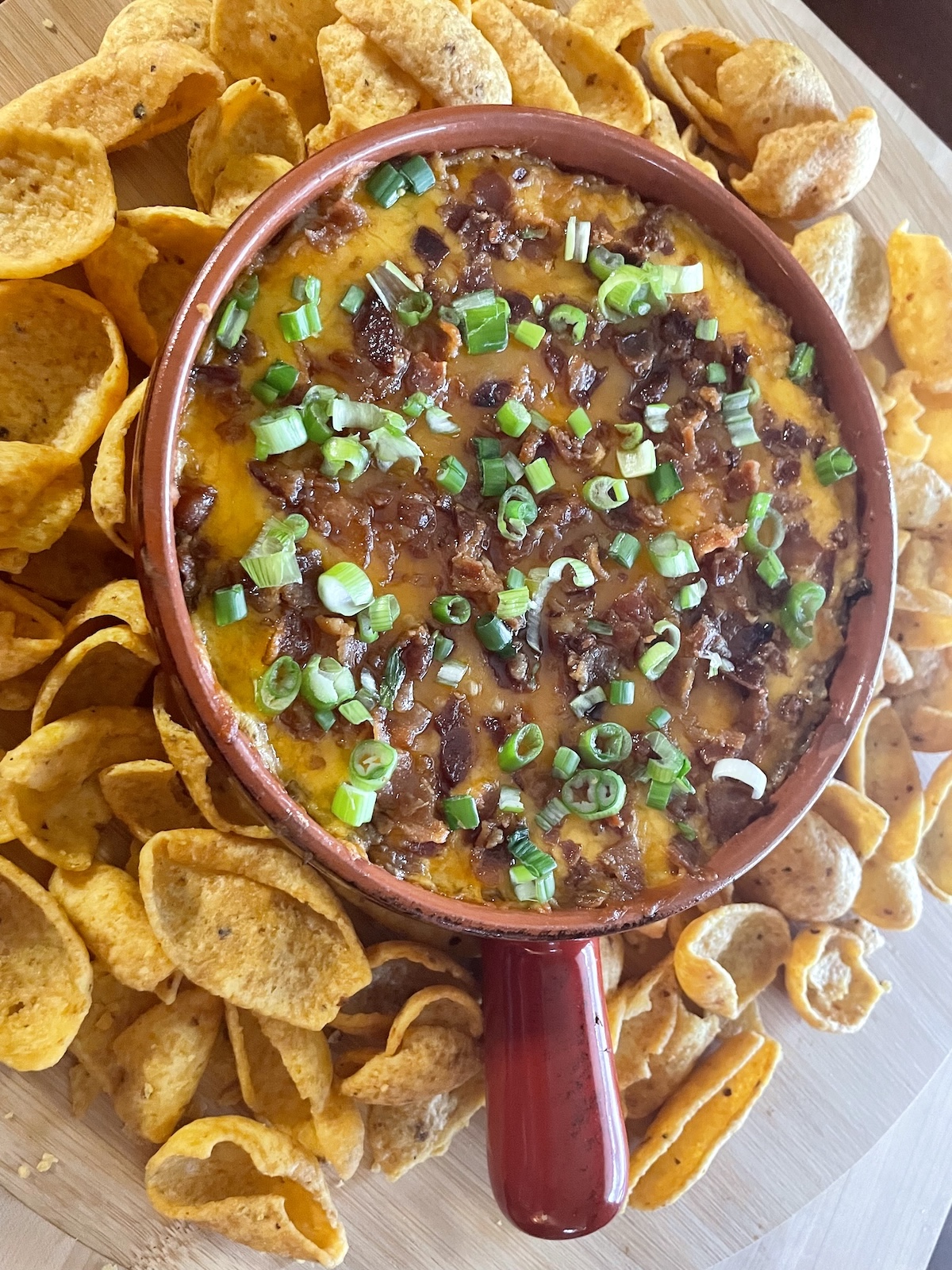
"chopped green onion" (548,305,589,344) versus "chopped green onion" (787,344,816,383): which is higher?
"chopped green onion" (787,344,816,383)

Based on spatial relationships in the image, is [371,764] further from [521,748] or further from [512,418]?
Answer: [512,418]

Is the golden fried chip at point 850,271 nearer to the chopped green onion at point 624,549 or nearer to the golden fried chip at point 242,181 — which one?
the chopped green onion at point 624,549

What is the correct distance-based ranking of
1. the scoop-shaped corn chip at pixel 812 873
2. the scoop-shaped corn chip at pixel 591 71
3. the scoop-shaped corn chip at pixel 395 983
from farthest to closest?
the scoop-shaped corn chip at pixel 812 873, the scoop-shaped corn chip at pixel 591 71, the scoop-shaped corn chip at pixel 395 983

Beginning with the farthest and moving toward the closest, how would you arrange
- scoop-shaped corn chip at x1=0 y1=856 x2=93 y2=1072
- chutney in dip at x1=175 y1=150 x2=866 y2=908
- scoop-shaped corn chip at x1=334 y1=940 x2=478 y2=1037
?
1. scoop-shaped corn chip at x1=334 y1=940 x2=478 y2=1037
2. scoop-shaped corn chip at x1=0 y1=856 x2=93 y2=1072
3. chutney in dip at x1=175 y1=150 x2=866 y2=908

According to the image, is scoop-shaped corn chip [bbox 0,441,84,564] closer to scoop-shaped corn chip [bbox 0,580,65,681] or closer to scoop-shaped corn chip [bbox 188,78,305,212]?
scoop-shaped corn chip [bbox 0,580,65,681]

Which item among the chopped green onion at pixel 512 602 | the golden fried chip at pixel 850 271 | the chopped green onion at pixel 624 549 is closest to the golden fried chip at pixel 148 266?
the chopped green onion at pixel 512 602

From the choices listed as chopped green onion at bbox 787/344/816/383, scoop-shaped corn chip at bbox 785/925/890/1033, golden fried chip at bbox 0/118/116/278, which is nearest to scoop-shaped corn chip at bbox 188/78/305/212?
golden fried chip at bbox 0/118/116/278

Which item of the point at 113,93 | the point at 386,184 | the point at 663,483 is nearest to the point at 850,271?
the point at 663,483
